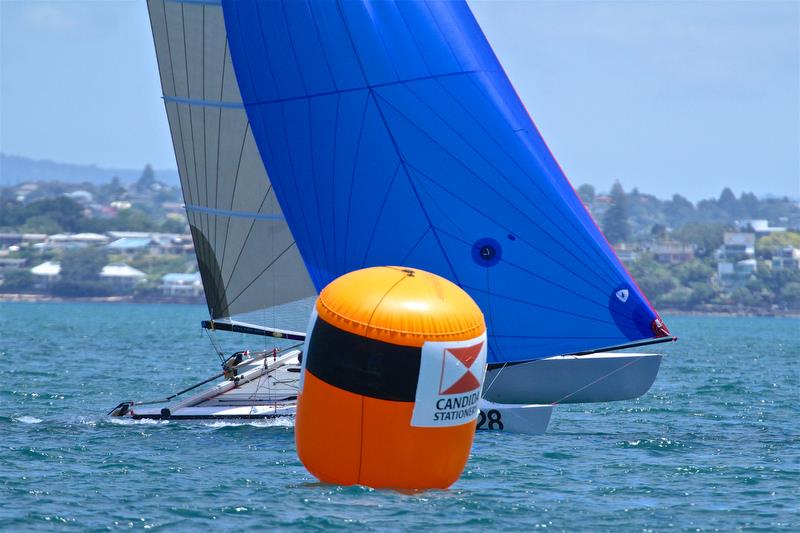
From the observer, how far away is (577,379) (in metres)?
22.1

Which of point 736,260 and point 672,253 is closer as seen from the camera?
point 736,260

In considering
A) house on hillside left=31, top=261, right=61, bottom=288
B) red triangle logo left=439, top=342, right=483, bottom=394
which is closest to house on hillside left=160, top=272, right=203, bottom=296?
house on hillside left=31, top=261, right=61, bottom=288

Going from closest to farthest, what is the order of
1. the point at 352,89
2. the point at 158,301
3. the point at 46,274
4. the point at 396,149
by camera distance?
1. the point at 396,149
2. the point at 352,89
3. the point at 158,301
4. the point at 46,274

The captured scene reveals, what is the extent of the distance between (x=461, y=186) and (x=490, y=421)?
11.5ft

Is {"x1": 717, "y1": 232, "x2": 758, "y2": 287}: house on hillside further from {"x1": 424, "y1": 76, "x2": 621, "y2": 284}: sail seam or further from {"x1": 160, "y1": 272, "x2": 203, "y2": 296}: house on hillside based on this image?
{"x1": 424, "y1": 76, "x2": 621, "y2": 284}: sail seam

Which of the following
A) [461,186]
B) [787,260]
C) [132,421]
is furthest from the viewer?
[787,260]

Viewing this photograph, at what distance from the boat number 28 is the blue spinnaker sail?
82cm

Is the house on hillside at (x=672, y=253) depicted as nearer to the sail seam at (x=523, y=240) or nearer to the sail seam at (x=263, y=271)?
the sail seam at (x=263, y=271)

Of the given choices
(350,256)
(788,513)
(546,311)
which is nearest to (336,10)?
(350,256)

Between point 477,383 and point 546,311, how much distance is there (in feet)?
19.7

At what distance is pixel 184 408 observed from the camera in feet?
71.8

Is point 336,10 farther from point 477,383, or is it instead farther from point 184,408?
point 477,383

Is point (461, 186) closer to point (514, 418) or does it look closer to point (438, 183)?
point (438, 183)

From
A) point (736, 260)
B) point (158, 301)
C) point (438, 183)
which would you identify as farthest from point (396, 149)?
point (736, 260)
